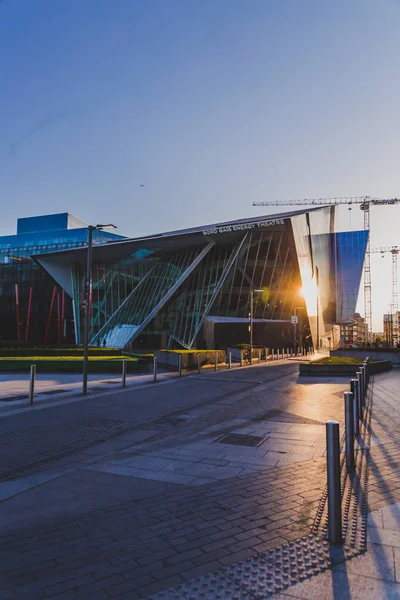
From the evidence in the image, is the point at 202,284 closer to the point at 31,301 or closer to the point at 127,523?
the point at 31,301

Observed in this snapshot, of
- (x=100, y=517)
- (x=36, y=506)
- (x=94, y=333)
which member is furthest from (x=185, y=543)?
(x=94, y=333)

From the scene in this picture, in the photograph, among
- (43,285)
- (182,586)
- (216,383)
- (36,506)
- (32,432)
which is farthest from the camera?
(43,285)

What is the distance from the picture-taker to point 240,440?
8266 millimetres

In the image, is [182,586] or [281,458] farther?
[281,458]

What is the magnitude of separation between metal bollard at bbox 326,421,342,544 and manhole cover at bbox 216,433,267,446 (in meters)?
Result: 3.90

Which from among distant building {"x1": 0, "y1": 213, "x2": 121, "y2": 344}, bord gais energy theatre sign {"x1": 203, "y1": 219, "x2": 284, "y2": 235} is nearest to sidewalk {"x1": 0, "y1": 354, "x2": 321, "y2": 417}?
bord gais energy theatre sign {"x1": 203, "y1": 219, "x2": 284, "y2": 235}

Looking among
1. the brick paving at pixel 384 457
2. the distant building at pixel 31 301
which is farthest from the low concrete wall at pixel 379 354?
the distant building at pixel 31 301

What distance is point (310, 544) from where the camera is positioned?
402cm

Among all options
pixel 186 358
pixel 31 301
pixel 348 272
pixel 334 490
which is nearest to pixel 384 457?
pixel 334 490

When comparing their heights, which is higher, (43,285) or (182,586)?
(43,285)

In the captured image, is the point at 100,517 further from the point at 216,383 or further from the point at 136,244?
the point at 136,244

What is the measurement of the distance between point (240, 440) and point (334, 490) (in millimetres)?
4280

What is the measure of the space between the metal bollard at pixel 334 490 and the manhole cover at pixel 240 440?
3.90m

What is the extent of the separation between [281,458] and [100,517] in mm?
3357
